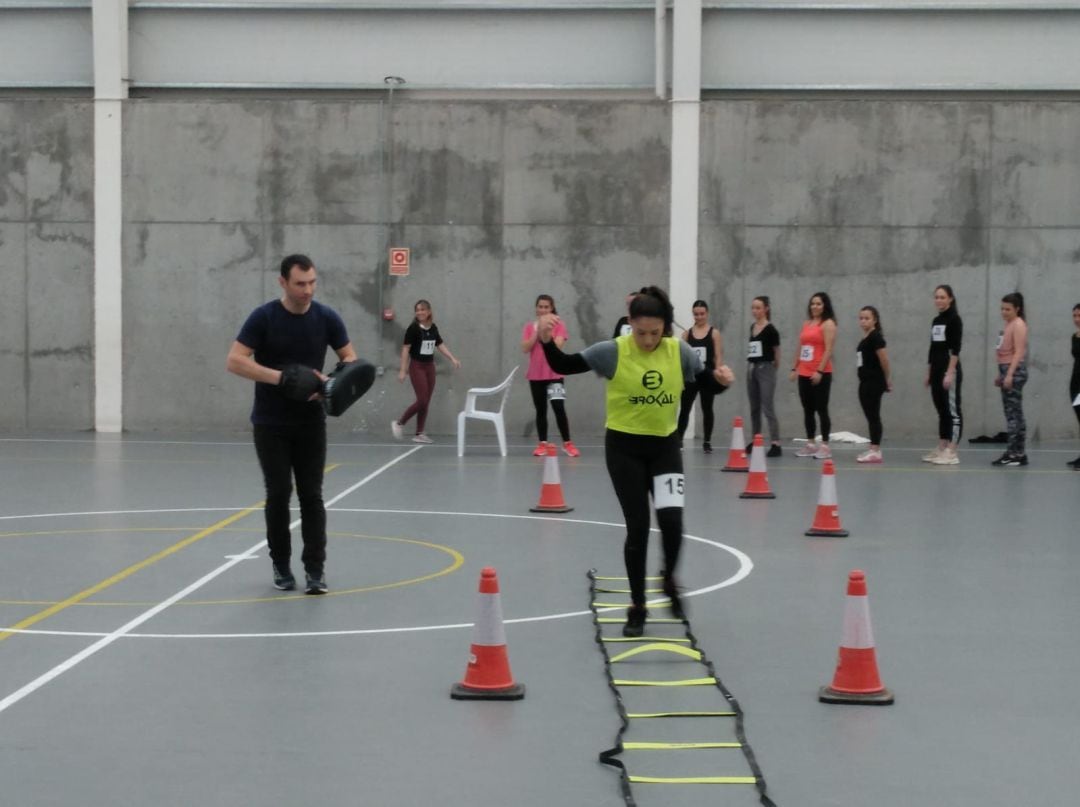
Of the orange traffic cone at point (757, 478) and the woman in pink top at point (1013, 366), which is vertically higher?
the woman in pink top at point (1013, 366)

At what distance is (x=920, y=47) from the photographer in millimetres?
22109

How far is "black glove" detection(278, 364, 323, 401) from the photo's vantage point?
8.91m

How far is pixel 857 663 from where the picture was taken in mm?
6617

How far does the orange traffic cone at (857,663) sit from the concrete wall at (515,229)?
593 inches

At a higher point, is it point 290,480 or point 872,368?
point 872,368

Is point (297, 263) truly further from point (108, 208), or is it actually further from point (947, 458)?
point (108, 208)

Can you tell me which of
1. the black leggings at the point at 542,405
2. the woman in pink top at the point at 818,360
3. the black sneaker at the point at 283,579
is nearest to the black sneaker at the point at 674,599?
the black sneaker at the point at 283,579

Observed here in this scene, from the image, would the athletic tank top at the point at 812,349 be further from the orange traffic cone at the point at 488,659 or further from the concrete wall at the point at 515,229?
the orange traffic cone at the point at 488,659

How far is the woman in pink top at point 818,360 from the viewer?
17.8 m

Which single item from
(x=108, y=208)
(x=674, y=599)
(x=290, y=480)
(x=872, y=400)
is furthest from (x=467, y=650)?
(x=108, y=208)

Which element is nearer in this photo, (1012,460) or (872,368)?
(872,368)

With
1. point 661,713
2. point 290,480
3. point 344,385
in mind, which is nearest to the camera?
point 661,713

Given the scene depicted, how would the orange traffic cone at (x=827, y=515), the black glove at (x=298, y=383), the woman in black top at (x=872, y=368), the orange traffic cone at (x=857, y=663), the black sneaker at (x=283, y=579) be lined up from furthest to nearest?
the woman in black top at (x=872, y=368)
the orange traffic cone at (x=827, y=515)
the black sneaker at (x=283, y=579)
the black glove at (x=298, y=383)
the orange traffic cone at (x=857, y=663)

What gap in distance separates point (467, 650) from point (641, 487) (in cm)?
135
